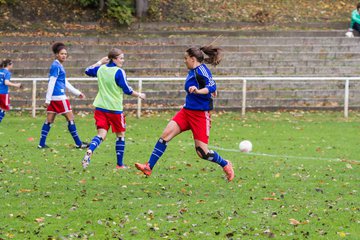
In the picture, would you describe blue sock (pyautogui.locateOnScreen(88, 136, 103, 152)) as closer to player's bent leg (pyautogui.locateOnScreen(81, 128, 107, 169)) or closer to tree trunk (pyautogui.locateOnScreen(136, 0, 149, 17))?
player's bent leg (pyautogui.locateOnScreen(81, 128, 107, 169))

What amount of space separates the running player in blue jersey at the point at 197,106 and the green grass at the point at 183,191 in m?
0.41

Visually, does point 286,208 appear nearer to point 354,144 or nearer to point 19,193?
point 19,193

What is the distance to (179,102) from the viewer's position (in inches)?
928

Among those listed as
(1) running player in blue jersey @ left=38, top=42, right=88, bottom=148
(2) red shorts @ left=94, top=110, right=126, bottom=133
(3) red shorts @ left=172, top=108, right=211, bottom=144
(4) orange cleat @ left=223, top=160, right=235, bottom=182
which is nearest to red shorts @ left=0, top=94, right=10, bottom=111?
(1) running player in blue jersey @ left=38, top=42, right=88, bottom=148

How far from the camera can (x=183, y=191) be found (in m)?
11.7

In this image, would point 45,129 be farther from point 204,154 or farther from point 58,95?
point 204,154

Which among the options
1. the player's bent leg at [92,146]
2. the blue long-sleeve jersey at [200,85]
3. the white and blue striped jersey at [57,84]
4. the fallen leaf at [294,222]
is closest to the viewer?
the fallen leaf at [294,222]

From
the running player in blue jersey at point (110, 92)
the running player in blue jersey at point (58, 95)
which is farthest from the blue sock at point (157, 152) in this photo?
the running player in blue jersey at point (58, 95)

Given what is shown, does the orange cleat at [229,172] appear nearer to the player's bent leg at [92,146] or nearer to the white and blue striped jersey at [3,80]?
the player's bent leg at [92,146]

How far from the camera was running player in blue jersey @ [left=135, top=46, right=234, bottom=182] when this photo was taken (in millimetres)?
12039

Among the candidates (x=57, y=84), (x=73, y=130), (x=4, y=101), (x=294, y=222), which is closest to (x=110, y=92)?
(x=57, y=84)

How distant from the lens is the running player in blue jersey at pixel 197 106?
12.0 metres

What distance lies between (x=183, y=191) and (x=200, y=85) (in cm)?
143

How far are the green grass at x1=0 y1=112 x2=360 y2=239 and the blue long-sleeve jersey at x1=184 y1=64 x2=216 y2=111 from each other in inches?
42.3
